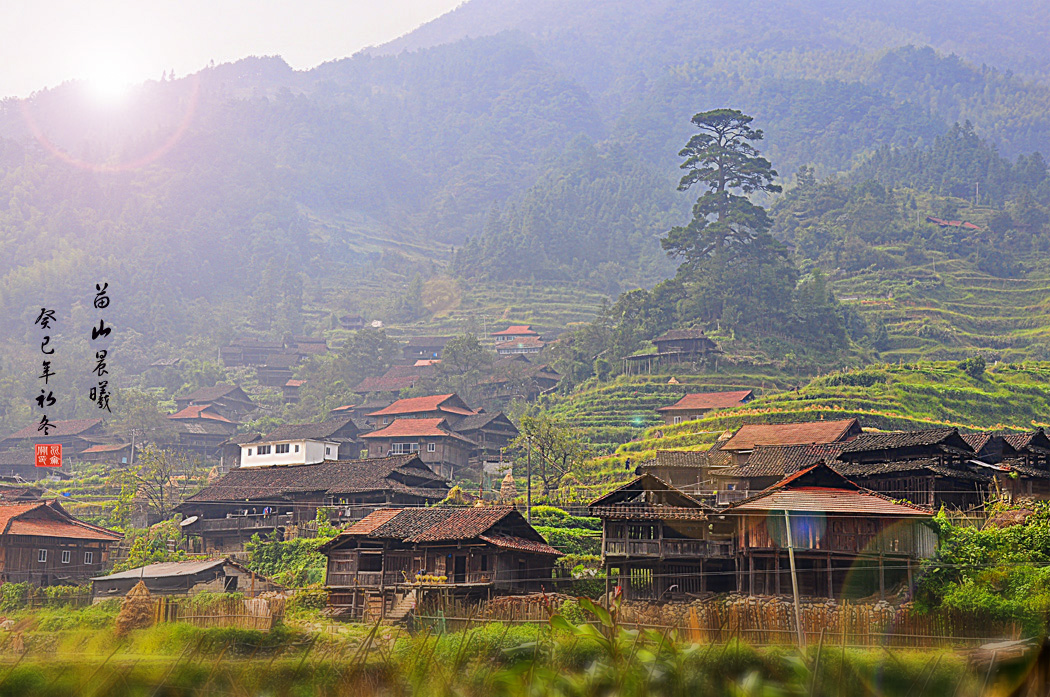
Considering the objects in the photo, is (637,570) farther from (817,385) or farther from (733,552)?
(817,385)

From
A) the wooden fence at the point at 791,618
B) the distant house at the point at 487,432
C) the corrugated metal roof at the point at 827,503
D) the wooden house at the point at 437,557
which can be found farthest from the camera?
the distant house at the point at 487,432

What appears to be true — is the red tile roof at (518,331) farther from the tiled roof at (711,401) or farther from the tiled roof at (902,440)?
the tiled roof at (902,440)

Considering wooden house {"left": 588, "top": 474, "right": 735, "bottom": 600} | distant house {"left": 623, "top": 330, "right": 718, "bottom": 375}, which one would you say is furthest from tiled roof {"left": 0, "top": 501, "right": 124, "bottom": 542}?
distant house {"left": 623, "top": 330, "right": 718, "bottom": 375}

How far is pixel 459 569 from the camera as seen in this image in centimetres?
3981

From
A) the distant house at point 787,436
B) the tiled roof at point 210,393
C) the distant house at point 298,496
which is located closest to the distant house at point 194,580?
the distant house at point 298,496

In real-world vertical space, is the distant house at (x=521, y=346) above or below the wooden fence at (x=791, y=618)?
above

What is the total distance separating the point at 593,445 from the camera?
71438mm

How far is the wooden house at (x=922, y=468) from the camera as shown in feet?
129

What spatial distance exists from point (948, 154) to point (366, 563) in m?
163

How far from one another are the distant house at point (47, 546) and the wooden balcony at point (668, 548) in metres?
29.7

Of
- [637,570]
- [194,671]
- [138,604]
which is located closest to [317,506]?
[138,604]

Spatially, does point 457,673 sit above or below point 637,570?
above

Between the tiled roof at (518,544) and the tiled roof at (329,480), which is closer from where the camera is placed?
the tiled roof at (518,544)

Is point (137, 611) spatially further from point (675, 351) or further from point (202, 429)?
point (675, 351)
